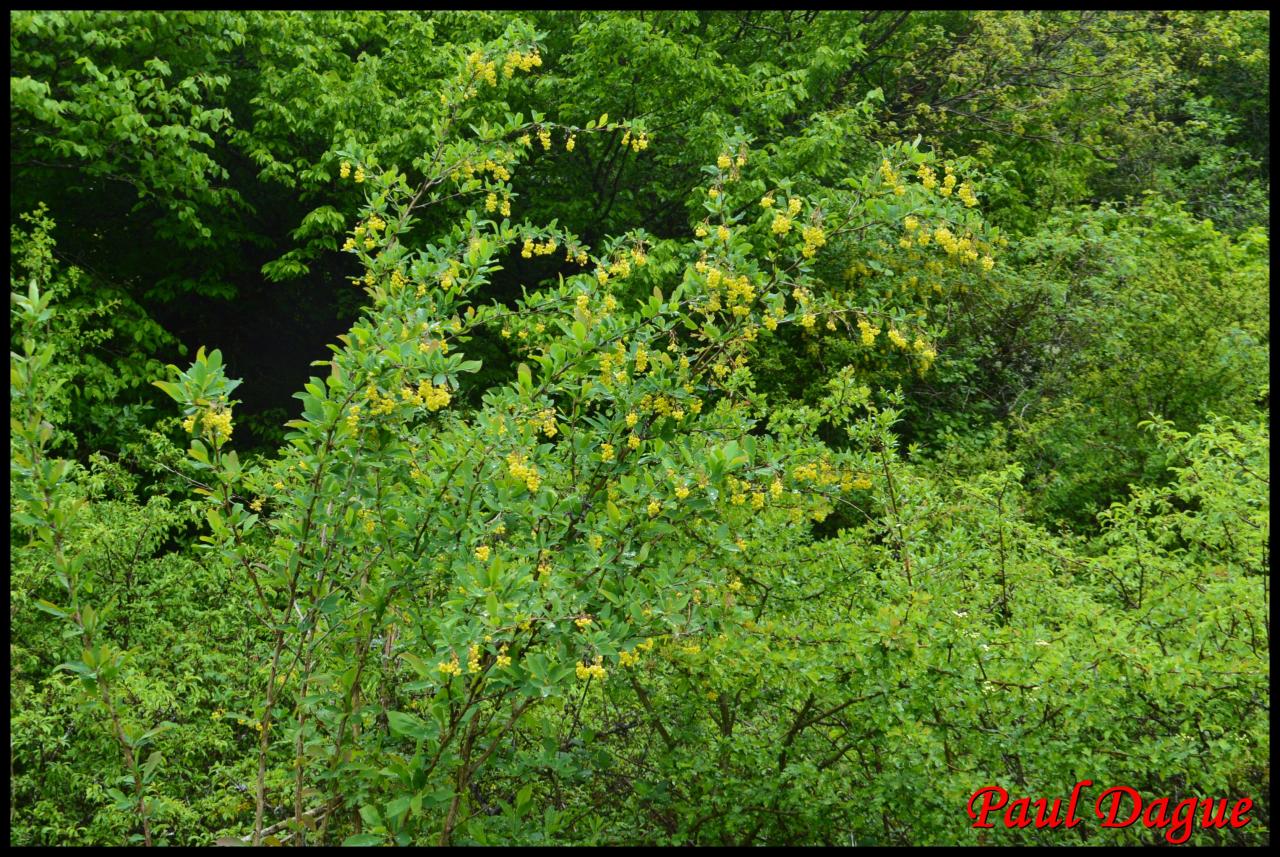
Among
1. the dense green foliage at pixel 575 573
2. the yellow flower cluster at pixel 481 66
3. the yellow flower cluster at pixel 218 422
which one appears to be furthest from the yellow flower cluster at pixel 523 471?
the yellow flower cluster at pixel 481 66

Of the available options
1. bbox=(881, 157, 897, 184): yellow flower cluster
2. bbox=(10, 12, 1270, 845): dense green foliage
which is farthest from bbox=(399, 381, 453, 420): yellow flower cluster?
bbox=(881, 157, 897, 184): yellow flower cluster

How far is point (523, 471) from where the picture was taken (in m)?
2.52

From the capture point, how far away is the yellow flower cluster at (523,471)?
99.5 inches

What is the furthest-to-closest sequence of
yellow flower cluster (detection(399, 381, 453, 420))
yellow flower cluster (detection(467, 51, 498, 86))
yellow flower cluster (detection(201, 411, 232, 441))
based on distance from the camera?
1. yellow flower cluster (detection(467, 51, 498, 86))
2. yellow flower cluster (detection(399, 381, 453, 420))
3. yellow flower cluster (detection(201, 411, 232, 441))

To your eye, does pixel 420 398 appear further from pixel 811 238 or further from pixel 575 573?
pixel 811 238

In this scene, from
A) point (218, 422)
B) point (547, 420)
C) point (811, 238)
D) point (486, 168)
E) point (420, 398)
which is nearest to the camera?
point (218, 422)

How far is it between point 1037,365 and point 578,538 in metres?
7.38

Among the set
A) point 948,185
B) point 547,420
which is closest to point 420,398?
point 547,420

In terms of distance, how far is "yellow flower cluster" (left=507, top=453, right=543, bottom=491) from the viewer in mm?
2527

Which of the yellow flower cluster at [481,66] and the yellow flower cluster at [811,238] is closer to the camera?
the yellow flower cluster at [811,238]

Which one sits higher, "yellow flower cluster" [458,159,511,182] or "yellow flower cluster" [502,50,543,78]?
"yellow flower cluster" [502,50,543,78]

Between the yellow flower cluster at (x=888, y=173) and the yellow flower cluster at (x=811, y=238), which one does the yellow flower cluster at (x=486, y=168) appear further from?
the yellow flower cluster at (x=888, y=173)

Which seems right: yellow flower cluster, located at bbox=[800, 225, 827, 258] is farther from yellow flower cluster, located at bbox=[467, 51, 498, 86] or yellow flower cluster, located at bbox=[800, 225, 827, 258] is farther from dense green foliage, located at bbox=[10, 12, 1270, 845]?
yellow flower cluster, located at bbox=[467, 51, 498, 86]

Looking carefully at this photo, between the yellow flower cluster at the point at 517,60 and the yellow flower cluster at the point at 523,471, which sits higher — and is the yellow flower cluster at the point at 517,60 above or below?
above
